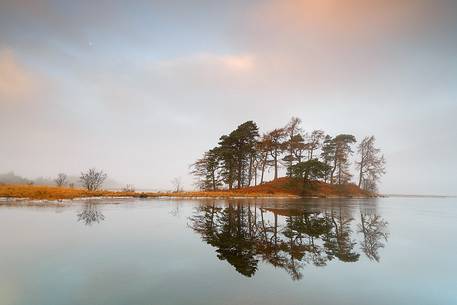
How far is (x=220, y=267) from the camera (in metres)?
8.87

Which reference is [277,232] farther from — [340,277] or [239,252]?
[340,277]

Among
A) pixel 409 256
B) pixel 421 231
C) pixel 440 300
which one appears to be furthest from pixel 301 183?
pixel 440 300

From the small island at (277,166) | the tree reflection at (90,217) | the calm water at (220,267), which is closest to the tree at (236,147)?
the small island at (277,166)

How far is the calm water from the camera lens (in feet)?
21.6

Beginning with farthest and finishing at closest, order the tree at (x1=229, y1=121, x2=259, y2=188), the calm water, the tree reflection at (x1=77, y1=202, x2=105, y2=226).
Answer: the tree at (x1=229, y1=121, x2=259, y2=188), the tree reflection at (x1=77, y1=202, x2=105, y2=226), the calm water

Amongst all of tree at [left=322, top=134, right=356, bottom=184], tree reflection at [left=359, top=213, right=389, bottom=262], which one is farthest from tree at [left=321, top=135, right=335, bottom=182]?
tree reflection at [left=359, top=213, right=389, bottom=262]

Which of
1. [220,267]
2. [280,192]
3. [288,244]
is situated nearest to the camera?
[220,267]

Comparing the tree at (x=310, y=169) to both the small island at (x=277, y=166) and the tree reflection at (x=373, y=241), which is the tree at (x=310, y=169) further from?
the tree reflection at (x=373, y=241)

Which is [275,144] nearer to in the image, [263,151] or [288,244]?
[263,151]

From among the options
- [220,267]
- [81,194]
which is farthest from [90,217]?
[81,194]

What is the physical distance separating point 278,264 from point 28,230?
13.3 meters

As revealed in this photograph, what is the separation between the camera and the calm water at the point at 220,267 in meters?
6.60

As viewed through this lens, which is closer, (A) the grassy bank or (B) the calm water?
(B) the calm water

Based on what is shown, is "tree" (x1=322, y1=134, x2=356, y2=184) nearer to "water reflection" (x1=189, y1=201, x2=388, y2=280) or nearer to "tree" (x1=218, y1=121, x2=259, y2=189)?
"tree" (x1=218, y1=121, x2=259, y2=189)
